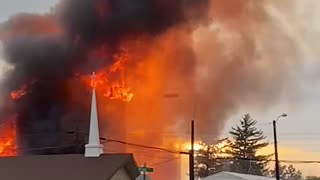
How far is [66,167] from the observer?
68.8 feet

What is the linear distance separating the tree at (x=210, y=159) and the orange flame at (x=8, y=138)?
107 feet

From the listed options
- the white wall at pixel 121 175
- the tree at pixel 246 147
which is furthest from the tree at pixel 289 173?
the white wall at pixel 121 175

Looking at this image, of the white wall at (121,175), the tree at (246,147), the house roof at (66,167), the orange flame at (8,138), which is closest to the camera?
the house roof at (66,167)

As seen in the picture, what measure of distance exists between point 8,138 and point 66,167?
20.9m

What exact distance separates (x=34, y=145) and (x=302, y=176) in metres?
49.2

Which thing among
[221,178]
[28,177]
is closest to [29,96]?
[221,178]

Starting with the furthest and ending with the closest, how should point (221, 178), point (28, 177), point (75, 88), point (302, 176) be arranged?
point (302, 176) < point (75, 88) < point (221, 178) < point (28, 177)

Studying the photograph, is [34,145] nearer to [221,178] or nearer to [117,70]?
[117,70]

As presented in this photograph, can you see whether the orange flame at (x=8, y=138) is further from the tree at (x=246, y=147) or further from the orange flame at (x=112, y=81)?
the tree at (x=246, y=147)

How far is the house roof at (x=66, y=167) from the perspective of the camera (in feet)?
66.6

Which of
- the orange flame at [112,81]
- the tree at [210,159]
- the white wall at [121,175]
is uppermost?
the orange flame at [112,81]

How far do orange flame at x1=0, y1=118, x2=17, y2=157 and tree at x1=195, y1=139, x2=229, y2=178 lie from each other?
32761 millimetres

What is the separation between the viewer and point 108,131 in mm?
41375

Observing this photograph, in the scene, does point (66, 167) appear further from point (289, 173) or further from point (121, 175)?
point (289, 173)
